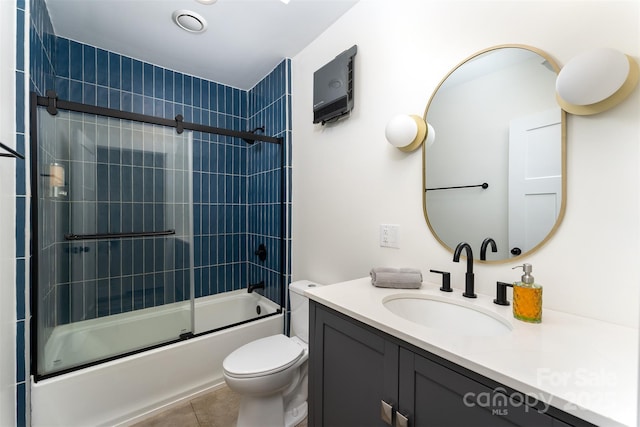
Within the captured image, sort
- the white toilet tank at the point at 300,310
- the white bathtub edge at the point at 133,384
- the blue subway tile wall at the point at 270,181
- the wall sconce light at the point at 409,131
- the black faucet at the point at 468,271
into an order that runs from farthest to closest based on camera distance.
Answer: the blue subway tile wall at the point at 270,181
the white toilet tank at the point at 300,310
the white bathtub edge at the point at 133,384
the wall sconce light at the point at 409,131
the black faucet at the point at 468,271

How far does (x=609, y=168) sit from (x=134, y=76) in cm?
298

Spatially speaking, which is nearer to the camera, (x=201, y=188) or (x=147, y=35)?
(x=147, y=35)

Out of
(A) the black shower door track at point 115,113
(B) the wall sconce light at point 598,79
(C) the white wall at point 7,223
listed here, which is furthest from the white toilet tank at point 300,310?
(B) the wall sconce light at point 598,79

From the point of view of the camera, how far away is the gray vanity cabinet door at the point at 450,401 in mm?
574

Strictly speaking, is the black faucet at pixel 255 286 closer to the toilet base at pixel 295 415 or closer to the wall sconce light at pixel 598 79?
the toilet base at pixel 295 415

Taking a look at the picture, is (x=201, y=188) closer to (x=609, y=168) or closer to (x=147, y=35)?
(x=147, y=35)

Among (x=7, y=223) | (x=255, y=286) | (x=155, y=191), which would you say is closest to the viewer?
(x=7, y=223)

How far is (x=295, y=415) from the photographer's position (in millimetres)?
1588

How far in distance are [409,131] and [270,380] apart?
55.3 inches

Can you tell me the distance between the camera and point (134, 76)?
2.27 m

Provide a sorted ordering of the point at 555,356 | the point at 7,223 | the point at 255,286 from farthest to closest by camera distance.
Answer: the point at 255,286
the point at 7,223
the point at 555,356

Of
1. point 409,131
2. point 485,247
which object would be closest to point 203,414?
point 485,247

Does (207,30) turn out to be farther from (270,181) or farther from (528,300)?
(528,300)

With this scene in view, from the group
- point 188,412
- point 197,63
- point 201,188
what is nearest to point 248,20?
point 197,63
